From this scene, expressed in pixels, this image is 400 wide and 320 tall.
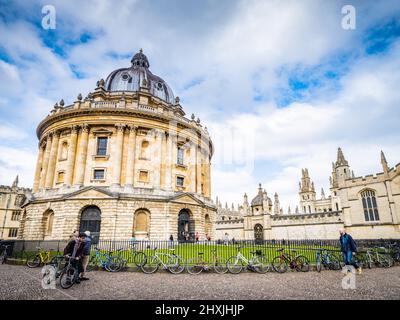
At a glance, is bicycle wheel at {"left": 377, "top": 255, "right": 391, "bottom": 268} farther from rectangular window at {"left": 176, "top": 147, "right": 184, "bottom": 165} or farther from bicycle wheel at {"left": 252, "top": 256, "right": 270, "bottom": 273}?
rectangular window at {"left": 176, "top": 147, "right": 184, "bottom": 165}

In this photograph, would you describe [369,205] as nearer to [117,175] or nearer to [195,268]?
[195,268]

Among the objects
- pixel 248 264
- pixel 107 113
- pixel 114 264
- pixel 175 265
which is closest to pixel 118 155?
pixel 107 113

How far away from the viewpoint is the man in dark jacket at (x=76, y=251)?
902 cm

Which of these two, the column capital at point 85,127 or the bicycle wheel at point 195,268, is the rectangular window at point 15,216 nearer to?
the column capital at point 85,127

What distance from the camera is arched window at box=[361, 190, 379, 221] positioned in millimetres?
29916

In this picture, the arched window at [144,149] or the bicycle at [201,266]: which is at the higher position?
the arched window at [144,149]

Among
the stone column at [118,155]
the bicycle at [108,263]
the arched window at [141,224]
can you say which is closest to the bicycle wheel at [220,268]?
the bicycle at [108,263]

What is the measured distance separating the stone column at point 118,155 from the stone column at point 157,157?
13.0 ft

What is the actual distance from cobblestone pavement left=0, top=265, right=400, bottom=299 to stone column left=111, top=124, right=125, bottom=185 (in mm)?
16305

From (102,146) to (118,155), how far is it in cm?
303

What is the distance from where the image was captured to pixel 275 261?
40.5 feet

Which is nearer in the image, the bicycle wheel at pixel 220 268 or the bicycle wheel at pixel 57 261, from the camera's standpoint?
the bicycle wheel at pixel 57 261
